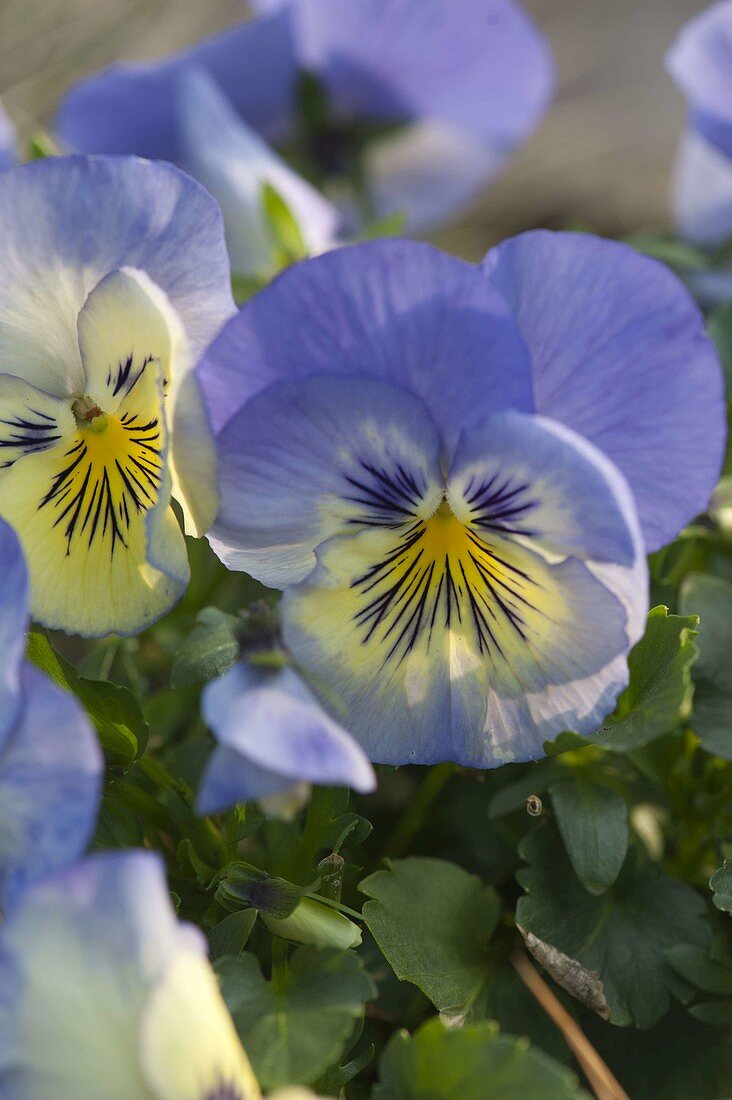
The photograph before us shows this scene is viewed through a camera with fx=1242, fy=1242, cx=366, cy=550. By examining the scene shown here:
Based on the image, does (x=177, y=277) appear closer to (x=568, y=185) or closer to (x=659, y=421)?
(x=659, y=421)

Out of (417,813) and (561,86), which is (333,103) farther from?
(561,86)

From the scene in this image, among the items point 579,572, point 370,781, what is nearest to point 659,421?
point 579,572

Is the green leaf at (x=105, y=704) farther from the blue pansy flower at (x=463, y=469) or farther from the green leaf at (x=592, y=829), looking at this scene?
the green leaf at (x=592, y=829)

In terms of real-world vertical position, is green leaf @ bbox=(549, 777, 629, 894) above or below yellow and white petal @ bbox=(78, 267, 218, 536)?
below

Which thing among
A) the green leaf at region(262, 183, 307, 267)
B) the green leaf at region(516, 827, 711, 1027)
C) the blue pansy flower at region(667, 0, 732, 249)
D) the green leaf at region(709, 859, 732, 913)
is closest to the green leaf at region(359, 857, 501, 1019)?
the green leaf at region(516, 827, 711, 1027)

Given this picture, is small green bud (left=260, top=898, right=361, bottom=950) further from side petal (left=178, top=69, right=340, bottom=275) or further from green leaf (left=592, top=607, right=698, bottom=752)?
side petal (left=178, top=69, right=340, bottom=275)

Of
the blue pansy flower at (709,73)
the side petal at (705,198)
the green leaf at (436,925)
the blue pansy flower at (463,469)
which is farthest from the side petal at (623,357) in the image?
the side petal at (705,198)

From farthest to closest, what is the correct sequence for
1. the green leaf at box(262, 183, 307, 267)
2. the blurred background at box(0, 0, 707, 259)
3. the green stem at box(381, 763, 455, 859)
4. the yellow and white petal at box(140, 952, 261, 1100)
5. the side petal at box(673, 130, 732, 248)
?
the blurred background at box(0, 0, 707, 259), the side petal at box(673, 130, 732, 248), the green leaf at box(262, 183, 307, 267), the green stem at box(381, 763, 455, 859), the yellow and white petal at box(140, 952, 261, 1100)
